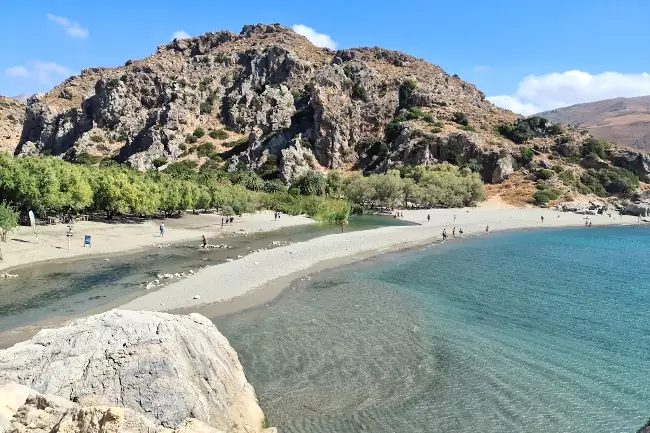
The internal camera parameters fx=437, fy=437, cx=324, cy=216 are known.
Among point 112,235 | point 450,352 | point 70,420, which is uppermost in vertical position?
point 70,420

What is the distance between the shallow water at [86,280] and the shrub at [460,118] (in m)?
105

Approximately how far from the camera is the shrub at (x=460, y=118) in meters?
133

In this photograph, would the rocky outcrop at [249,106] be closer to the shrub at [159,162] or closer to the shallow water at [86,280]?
the shrub at [159,162]

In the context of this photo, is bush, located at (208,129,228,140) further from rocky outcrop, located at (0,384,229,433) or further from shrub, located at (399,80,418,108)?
rocky outcrop, located at (0,384,229,433)

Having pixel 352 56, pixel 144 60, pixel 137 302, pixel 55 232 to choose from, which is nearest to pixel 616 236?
pixel 137 302

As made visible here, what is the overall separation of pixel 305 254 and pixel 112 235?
2108 cm

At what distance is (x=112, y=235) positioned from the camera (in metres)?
44.5

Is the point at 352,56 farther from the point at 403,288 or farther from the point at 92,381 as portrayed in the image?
the point at 92,381

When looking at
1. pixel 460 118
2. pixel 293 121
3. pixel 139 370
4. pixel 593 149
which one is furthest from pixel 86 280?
pixel 593 149

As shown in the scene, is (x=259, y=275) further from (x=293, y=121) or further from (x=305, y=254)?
(x=293, y=121)

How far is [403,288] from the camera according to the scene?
94.1 ft

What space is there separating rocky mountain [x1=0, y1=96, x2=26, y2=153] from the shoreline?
157 m

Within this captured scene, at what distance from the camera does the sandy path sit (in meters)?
23.9

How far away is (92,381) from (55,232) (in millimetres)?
40056
